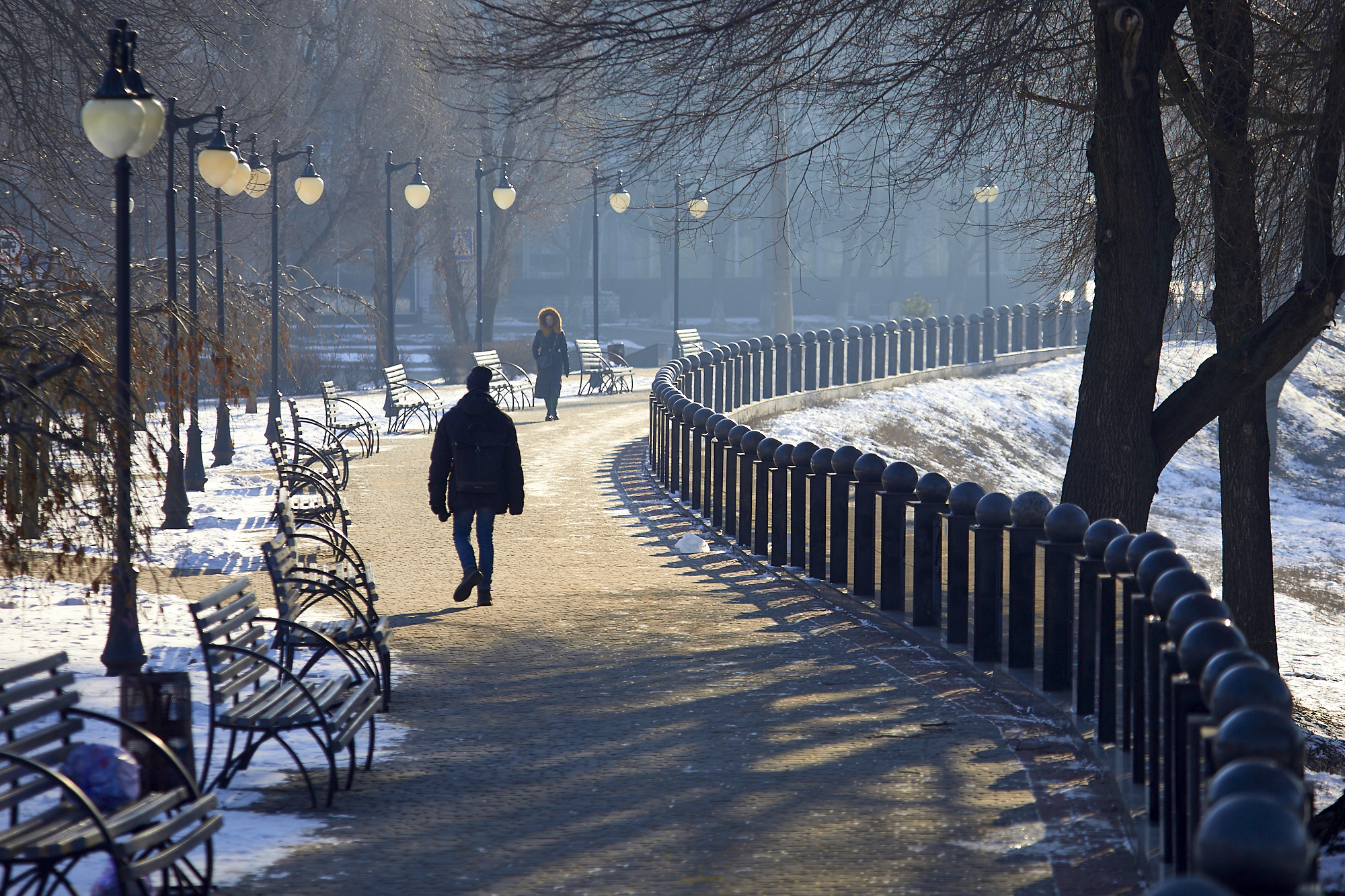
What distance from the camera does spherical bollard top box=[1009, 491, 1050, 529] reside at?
752 cm

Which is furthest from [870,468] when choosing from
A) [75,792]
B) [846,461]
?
[75,792]

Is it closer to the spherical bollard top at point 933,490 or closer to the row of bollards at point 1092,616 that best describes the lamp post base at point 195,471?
the row of bollards at point 1092,616

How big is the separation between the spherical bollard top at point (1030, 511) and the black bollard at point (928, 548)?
1145 millimetres

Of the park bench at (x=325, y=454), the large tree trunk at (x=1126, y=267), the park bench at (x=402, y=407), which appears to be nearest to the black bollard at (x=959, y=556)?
the large tree trunk at (x=1126, y=267)

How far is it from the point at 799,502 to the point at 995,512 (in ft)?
11.6

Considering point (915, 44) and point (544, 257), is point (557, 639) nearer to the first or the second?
point (915, 44)

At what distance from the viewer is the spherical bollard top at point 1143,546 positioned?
5.78 meters

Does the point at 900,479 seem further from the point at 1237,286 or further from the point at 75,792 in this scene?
the point at 75,792

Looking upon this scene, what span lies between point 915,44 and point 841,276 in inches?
1787

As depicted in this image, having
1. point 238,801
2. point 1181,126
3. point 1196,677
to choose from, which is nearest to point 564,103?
point 1181,126

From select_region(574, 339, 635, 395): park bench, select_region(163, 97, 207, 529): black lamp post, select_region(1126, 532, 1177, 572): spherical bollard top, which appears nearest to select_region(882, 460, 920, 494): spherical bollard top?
select_region(1126, 532, 1177, 572): spherical bollard top

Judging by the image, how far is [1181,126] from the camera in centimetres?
1328

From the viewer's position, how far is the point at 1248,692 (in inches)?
139

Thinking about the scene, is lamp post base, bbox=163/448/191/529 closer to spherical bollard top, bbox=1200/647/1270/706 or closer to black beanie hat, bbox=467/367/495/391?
black beanie hat, bbox=467/367/495/391
